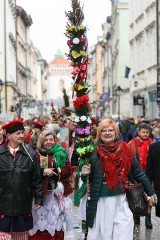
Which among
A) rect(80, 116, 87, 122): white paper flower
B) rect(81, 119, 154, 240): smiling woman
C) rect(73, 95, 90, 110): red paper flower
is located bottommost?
rect(81, 119, 154, 240): smiling woman

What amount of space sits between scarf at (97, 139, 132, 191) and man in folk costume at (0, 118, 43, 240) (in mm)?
842

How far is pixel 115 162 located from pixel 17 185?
110cm

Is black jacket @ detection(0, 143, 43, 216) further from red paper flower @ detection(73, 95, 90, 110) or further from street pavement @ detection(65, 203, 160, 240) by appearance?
street pavement @ detection(65, 203, 160, 240)

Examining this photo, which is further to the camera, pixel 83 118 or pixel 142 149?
pixel 142 149

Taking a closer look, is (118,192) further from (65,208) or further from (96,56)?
(96,56)

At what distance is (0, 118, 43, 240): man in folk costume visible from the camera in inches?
282

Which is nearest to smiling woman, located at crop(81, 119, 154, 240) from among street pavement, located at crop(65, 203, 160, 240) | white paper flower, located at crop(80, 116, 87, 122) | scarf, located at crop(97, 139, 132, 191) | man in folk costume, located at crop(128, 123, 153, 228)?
scarf, located at crop(97, 139, 132, 191)

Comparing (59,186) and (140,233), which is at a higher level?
(59,186)

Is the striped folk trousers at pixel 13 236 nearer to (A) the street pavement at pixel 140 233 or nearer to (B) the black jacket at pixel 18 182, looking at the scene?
(B) the black jacket at pixel 18 182

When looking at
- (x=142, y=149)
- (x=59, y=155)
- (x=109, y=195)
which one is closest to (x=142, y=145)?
(x=142, y=149)

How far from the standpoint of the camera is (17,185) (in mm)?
7168

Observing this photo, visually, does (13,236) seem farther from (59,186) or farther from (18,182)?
(59,186)

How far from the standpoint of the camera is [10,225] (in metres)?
7.22

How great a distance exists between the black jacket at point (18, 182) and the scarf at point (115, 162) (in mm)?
832
